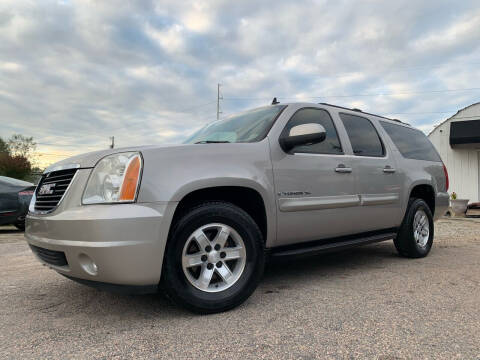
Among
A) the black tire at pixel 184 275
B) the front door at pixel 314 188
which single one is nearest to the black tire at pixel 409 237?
the front door at pixel 314 188

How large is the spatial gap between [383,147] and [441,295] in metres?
1.93

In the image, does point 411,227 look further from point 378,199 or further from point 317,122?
point 317,122

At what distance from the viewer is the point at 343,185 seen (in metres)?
3.59

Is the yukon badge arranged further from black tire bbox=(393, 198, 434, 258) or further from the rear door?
black tire bbox=(393, 198, 434, 258)

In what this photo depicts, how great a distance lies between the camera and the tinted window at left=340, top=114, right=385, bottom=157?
3.97 meters

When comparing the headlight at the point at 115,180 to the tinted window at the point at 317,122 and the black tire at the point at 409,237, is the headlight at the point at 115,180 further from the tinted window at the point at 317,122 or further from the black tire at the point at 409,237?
the black tire at the point at 409,237

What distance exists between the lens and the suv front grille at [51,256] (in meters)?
2.49

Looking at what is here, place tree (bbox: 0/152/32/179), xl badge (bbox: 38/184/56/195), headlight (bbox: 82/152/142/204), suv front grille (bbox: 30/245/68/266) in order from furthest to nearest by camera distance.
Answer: tree (bbox: 0/152/32/179)
xl badge (bbox: 38/184/56/195)
suv front grille (bbox: 30/245/68/266)
headlight (bbox: 82/152/142/204)

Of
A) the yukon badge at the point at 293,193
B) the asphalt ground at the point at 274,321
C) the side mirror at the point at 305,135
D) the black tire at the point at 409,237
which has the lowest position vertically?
the asphalt ground at the point at 274,321

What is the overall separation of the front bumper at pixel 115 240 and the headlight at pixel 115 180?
0.06m

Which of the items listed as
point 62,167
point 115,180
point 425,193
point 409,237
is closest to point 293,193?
point 115,180

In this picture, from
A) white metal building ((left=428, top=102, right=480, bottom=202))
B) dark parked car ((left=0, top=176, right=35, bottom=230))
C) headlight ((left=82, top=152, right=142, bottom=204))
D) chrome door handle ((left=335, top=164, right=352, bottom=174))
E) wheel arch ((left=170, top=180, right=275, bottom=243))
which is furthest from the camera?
white metal building ((left=428, top=102, right=480, bottom=202))

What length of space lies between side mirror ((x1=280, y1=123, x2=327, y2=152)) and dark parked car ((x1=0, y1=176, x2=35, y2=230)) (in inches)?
249

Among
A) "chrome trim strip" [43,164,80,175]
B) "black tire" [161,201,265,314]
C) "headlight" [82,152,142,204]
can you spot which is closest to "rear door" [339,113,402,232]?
"black tire" [161,201,265,314]
